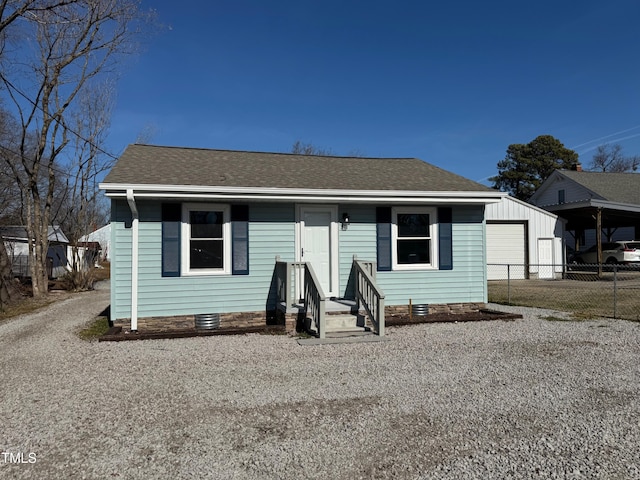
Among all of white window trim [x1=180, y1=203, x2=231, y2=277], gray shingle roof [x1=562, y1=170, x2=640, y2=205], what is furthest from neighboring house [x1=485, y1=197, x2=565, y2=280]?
white window trim [x1=180, y1=203, x2=231, y2=277]

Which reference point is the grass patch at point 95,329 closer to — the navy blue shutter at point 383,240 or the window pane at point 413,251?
the navy blue shutter at point 383,240

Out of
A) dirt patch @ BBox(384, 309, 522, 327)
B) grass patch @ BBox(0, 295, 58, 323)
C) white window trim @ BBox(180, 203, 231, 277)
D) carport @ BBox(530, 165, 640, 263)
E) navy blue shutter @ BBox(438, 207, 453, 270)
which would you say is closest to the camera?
white window trim @ BBox(180, 203, 231, 277)

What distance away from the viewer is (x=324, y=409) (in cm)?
402

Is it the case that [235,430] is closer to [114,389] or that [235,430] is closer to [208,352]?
[114,389]

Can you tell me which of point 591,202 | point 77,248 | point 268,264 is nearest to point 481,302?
point 268,264

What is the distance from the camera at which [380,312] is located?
715 cm

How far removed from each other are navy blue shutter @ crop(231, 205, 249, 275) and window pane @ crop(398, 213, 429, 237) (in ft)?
10.5

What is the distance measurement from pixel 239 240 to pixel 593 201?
52.8ft

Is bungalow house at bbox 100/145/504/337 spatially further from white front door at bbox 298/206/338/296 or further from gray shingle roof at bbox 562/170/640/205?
gray shingle roof at bbox 562/170/640/205

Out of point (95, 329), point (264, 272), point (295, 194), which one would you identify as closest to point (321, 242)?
point (295, 194)

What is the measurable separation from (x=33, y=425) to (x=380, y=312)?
492cm

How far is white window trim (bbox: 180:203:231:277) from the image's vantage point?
7.80 m

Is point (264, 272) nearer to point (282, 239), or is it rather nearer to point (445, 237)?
point (282, 239)

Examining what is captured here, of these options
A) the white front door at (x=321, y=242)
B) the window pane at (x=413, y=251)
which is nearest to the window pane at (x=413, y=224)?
the window pane at (x=413, y=251)
